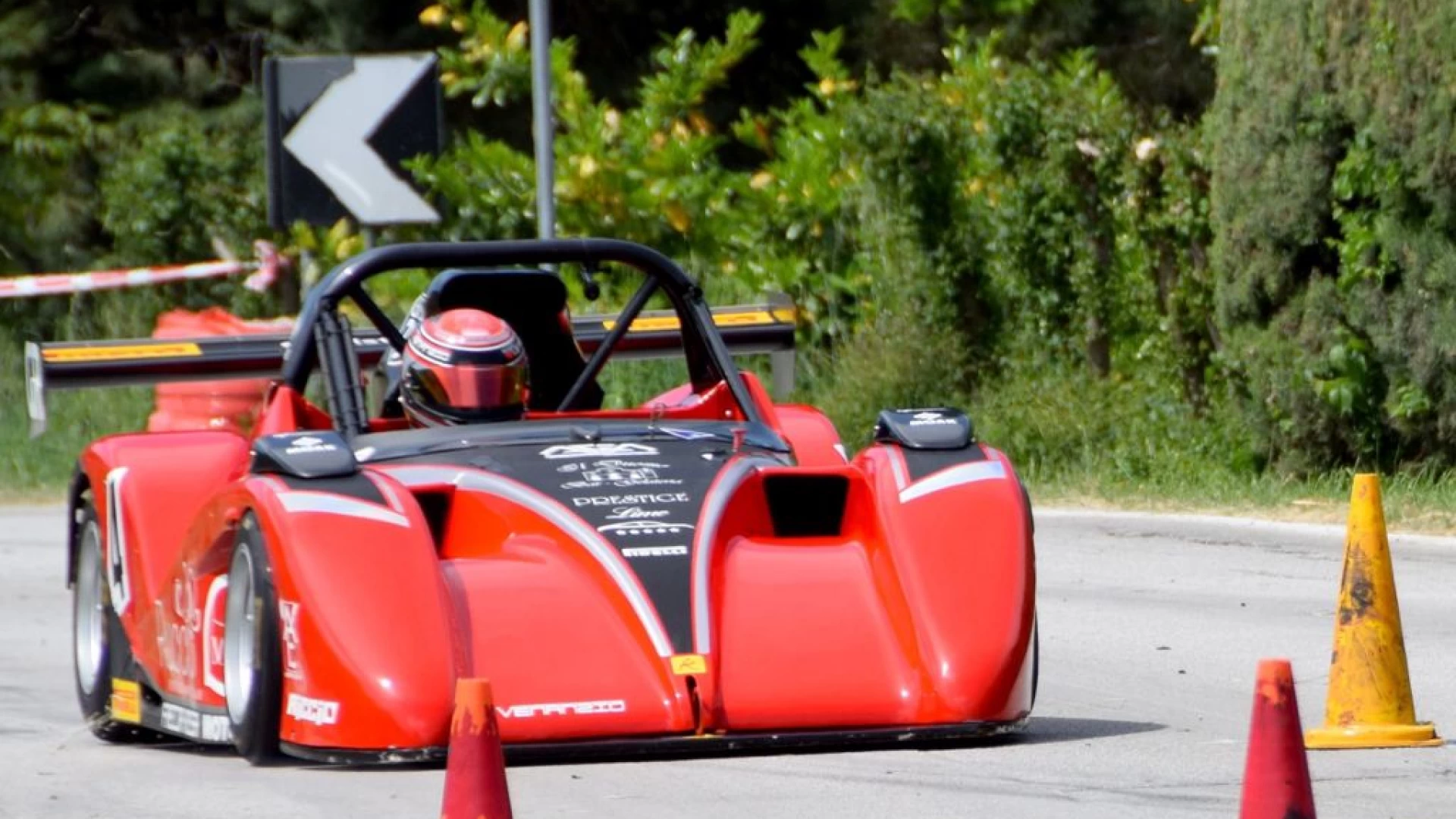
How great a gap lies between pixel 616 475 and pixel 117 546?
1.80m

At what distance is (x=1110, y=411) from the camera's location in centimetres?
1681

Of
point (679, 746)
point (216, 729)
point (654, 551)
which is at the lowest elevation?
point (216, 729)

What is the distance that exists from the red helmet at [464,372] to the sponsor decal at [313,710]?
158cm

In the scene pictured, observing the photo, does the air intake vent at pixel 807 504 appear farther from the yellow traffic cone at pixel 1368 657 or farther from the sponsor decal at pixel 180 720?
the sponsor decal at pixel 180 720

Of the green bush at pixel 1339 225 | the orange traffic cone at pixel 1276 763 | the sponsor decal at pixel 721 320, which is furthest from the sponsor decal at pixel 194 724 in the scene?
the green bush at pixel 1339 225

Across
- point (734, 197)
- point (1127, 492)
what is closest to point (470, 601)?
point (1127, 492)

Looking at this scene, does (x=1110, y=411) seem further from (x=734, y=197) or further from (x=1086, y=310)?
(x=734, y=197)

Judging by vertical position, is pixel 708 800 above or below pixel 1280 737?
below

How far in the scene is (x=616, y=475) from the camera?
7684 millimetres

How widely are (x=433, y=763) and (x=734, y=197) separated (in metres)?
15.5

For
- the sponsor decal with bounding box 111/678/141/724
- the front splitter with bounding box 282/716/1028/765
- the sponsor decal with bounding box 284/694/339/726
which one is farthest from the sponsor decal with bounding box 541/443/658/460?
the sponsor decal with bounding box 111/678/141/724

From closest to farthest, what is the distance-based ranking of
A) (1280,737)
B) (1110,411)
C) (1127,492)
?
(1280,737) < (1127,492) < (1110,411)

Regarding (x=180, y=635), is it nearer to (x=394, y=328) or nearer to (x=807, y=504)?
(x=394, y=328)

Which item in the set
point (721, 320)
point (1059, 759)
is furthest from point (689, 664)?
point (721, 320)
